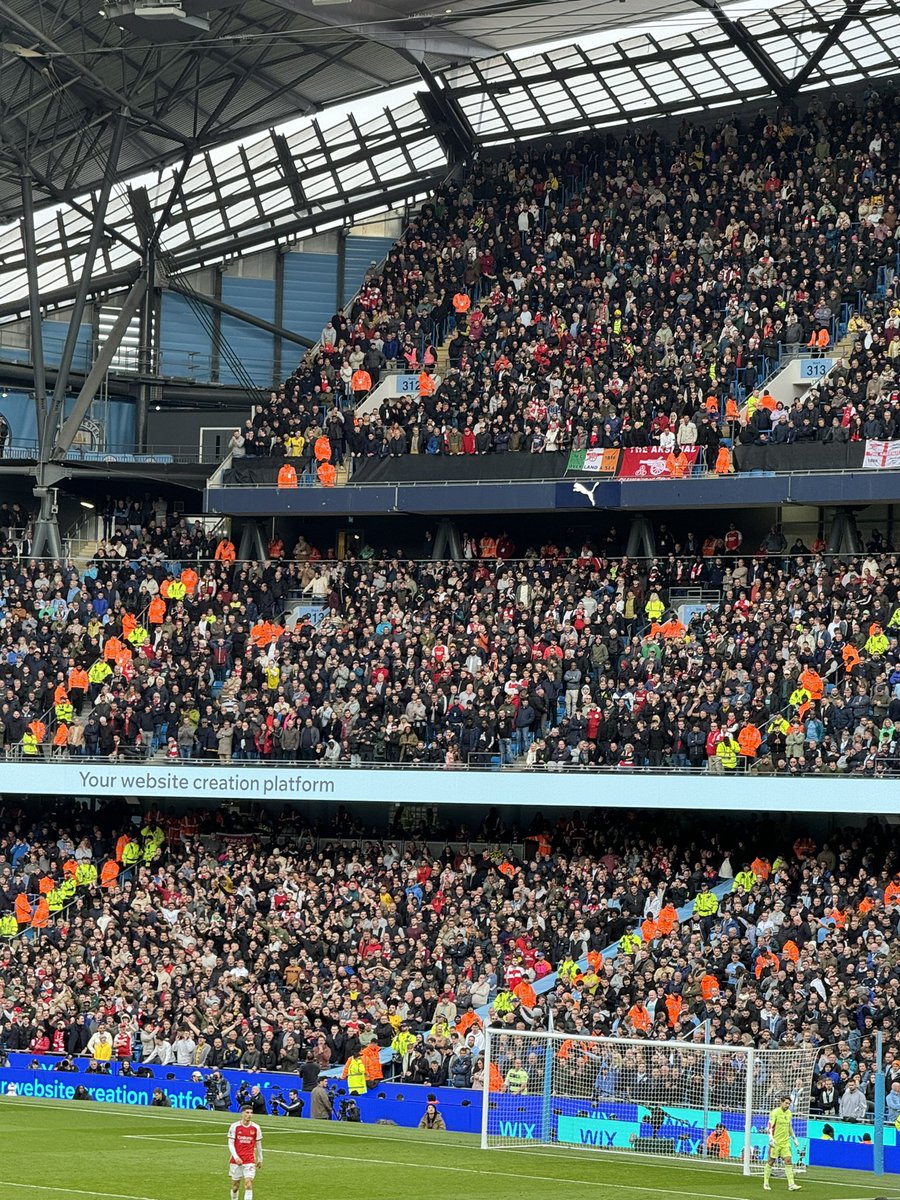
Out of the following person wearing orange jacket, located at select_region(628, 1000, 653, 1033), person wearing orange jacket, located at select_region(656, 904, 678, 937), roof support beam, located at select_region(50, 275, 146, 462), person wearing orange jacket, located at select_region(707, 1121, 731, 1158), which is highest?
roof support beam, located at select_region(50, 275, 146, 462)

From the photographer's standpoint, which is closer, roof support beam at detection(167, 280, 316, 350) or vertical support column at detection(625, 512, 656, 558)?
vertical support column at detection(625, 512, 656, 558)

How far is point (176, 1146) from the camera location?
30.0 metres

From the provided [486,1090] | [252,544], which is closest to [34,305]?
[252,544]

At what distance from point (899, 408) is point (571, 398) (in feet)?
25.6

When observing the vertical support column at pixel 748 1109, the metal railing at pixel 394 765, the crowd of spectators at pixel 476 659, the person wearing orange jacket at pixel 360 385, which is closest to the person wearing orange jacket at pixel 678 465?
the crowd of spectators at pixel 476 659

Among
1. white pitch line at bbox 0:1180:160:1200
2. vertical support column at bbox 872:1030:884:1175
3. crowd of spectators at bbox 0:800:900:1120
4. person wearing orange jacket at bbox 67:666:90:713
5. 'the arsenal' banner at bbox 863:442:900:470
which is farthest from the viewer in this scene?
person wearing orange jacket at bbox 67:666:90:713

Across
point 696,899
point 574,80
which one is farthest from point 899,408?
point 574,80

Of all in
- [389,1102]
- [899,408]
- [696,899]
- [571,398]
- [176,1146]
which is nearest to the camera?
[176,1146]

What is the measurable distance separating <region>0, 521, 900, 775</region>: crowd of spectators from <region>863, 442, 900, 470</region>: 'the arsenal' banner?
1870mm

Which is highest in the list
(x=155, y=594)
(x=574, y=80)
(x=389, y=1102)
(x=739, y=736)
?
(x=574, y=80)

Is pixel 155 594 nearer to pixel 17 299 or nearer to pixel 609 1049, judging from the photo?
pixel 17 299

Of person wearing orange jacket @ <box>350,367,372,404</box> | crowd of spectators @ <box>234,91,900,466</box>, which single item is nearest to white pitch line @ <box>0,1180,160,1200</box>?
crowd of spectators @ <box>234,91,900,466</box>

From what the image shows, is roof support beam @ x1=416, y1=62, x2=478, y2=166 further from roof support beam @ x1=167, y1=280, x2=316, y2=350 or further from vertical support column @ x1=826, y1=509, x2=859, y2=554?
vertical support column @ x1=826, y1=509, x2=859, y2=554

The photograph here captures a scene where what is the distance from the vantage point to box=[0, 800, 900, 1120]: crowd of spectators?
110ft
